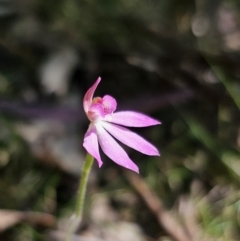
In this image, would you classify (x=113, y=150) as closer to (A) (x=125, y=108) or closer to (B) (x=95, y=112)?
(B) (x=95, y=112)

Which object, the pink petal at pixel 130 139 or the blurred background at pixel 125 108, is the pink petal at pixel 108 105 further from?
the blurred background at pixel 125 108

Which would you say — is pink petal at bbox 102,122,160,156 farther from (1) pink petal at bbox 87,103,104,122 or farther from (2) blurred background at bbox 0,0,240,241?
(2) blurred background at bbox 0,0,240,241

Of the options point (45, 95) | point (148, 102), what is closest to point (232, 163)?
point (148, 102)

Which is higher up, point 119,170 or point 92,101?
point 92,101

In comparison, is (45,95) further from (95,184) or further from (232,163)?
(232,163)

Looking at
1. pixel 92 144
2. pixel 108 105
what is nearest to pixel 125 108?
pixel 108 105

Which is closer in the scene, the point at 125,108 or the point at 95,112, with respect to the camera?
the point at 95,112

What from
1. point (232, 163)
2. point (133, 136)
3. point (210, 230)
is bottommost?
point (210, 230)

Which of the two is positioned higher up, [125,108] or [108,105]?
[108,105]
